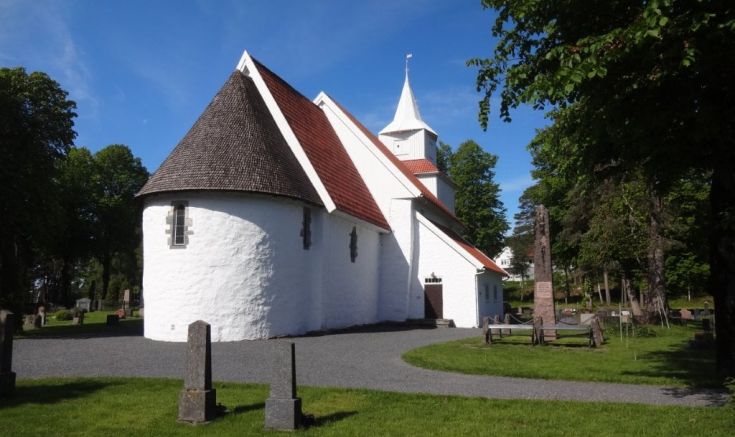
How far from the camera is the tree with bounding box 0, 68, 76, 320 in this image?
62.8 ft

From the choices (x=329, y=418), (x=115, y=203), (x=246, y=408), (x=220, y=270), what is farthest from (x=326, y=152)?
(x=115, y=203)

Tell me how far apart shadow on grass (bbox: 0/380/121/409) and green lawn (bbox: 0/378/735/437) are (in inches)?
0.6

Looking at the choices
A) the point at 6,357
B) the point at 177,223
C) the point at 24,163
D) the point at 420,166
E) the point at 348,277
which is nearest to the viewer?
the point at 6,357

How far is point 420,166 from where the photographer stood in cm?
3584

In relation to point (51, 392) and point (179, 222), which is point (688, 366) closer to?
point (51, 392)

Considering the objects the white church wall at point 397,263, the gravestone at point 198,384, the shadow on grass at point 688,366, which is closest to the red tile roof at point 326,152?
the white church wall at point 397,263

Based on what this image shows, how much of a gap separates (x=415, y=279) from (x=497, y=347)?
1056cm

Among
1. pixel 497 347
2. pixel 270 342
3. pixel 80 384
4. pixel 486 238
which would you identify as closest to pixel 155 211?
pixel 270 342

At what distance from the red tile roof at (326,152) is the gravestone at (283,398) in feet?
42.4

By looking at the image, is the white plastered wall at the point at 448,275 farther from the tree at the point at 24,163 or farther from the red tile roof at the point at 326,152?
the tree at the point at 24,163

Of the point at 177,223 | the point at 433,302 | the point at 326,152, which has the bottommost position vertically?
the point at 433,302

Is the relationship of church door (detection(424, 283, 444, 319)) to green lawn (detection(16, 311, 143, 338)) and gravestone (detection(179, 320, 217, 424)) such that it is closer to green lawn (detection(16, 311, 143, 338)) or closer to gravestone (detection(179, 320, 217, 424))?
green lawn (detection(16, 311, 143, 338))

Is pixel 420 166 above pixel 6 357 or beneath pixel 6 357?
above

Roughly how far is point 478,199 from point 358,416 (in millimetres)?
43995
